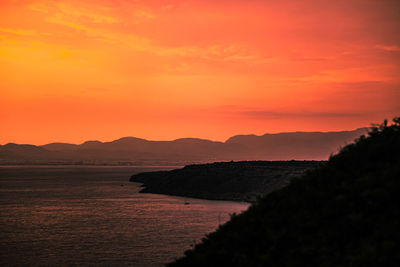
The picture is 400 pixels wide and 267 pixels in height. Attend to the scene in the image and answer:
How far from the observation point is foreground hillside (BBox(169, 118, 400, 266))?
14.5 m

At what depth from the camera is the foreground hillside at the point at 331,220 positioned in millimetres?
14523

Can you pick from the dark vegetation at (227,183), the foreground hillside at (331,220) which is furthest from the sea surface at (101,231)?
the foreground hillside at (331,220)

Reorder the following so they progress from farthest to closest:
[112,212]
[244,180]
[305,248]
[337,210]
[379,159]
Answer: [244,180] < [112,212] < [379,159] < [337,210] < [305,248]

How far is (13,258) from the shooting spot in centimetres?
4419

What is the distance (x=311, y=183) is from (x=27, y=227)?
56619 millimetres

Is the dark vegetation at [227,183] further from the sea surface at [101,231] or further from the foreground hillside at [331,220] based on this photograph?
the foreground hillside at [331,220]

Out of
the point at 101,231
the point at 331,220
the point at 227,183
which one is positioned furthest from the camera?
the point at 227,183

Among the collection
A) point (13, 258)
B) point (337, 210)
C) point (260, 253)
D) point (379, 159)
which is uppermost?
point (379, 159)

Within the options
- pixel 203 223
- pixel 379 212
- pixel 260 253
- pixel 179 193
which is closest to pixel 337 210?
pixel 379 212

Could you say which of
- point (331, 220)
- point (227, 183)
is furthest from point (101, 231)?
point (227, 183)

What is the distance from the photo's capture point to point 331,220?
16.2 m

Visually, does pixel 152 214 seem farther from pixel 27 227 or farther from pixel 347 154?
pixel 347 154

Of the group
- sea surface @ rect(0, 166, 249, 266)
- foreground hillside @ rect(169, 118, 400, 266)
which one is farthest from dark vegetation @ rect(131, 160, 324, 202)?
foreground hillside @ rect(169, 118, 400, 266)

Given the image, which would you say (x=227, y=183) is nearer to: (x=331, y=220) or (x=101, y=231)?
(x=101, y=231)
